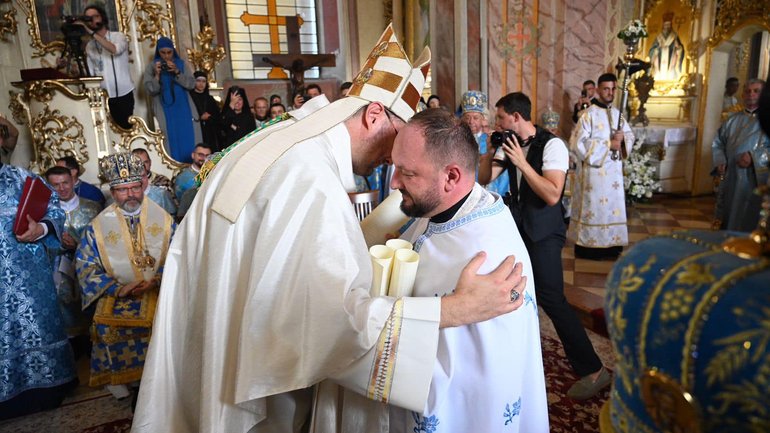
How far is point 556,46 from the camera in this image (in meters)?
8.30

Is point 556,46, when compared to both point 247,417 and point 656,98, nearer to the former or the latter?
point 656,98

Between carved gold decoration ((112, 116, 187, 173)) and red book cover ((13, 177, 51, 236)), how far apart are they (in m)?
3.51

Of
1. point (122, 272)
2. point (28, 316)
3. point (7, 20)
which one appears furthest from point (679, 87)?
point (7, 20)

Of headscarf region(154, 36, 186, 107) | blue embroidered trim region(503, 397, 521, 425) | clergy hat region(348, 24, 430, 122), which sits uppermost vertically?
headscarf region(154, 36, 186, 107)

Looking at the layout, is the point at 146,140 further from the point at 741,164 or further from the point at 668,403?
the point at 668,403

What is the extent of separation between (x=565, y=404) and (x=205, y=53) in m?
8.56

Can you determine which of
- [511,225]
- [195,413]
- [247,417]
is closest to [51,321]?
[195,413]

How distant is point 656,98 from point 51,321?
11106mm

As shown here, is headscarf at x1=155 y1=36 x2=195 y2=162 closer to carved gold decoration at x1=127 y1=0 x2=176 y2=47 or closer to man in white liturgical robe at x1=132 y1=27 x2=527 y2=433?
carved gold decoration at x1=127 y1=0 x2=176 y2=47

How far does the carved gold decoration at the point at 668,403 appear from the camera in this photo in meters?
0.55

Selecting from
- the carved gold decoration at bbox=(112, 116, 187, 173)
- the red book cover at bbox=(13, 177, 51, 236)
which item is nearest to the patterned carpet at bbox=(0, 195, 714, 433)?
the red book cover at bbox=(13, 177, 51, 236)

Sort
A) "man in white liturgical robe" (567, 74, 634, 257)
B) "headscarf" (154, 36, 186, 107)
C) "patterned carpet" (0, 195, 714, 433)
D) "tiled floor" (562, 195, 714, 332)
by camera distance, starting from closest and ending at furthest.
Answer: "patterned carpet" (0, 195, 714, 433)
"tiled floor" (562, 195, 714, 332)
"man in white liturgical robe" (567, 74, 634, 257)
"headscarf" (154, 36, 186, 107)

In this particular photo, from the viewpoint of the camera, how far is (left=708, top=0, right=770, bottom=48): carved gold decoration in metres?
8.38

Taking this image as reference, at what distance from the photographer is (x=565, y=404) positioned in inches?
125
